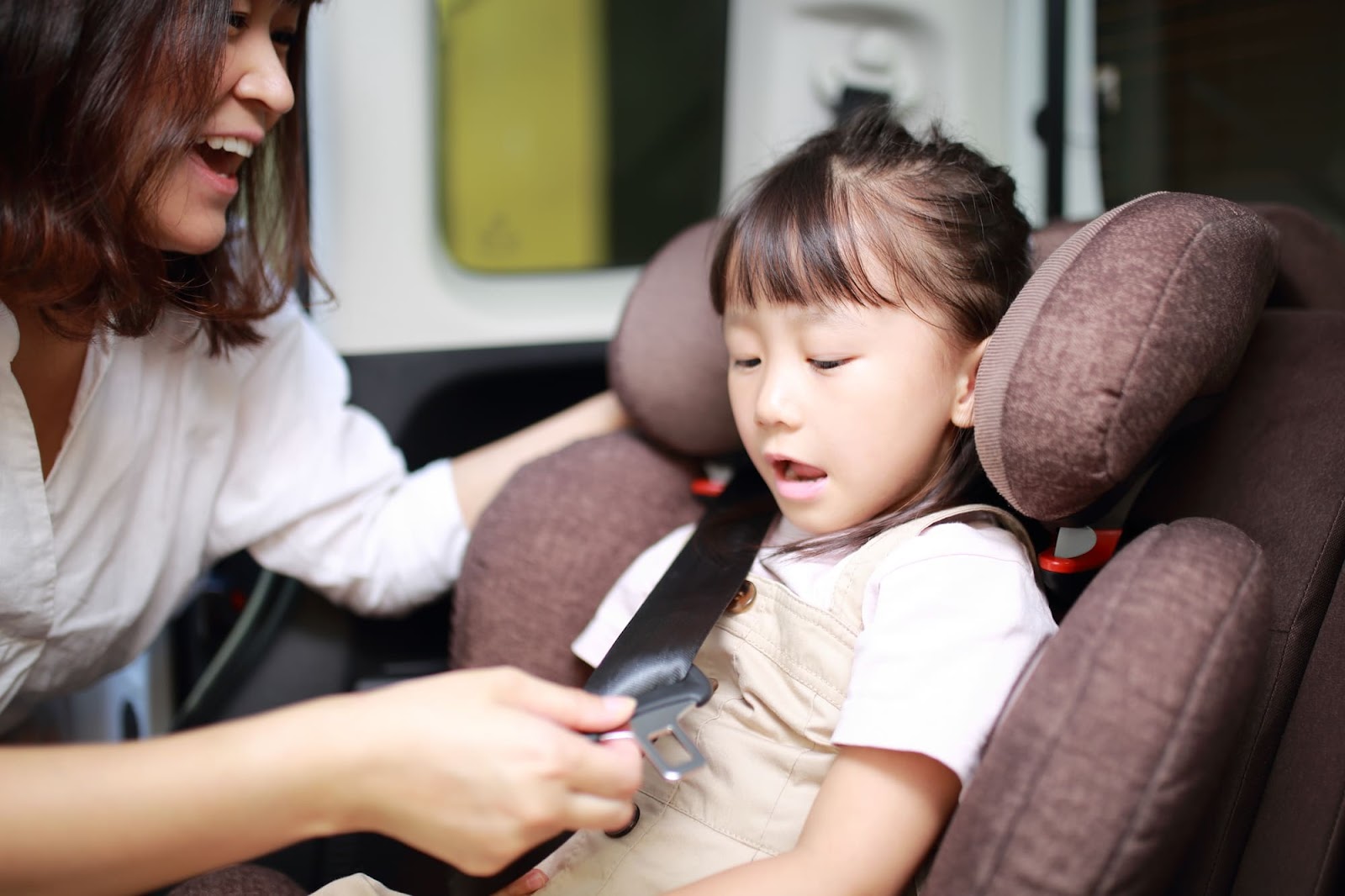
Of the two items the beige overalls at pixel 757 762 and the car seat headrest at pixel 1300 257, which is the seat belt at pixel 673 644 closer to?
the beige overalls at pixel 757 762

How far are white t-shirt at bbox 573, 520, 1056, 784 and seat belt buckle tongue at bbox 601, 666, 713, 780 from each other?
0.11 meters

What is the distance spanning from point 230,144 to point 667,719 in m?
0.64

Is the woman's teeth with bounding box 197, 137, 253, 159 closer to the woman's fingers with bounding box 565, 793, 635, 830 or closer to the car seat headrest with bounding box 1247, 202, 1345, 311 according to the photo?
the woman's fingers with bounding box 565, 793, 635, 830

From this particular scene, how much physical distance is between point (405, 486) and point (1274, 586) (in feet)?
2.95

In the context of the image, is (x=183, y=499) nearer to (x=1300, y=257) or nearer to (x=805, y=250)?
(x=805, y=250)

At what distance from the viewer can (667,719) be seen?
0.74m

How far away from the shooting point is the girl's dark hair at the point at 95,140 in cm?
78

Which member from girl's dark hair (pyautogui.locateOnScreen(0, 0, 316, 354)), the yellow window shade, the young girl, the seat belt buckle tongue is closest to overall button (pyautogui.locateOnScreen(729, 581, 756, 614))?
the young girl

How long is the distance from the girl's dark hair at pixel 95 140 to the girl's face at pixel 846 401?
0.50 meters

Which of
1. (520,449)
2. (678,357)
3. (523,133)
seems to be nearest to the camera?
(678,357)

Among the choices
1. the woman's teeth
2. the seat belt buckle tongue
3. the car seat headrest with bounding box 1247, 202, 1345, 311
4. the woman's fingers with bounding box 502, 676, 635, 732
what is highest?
the woman's teeth

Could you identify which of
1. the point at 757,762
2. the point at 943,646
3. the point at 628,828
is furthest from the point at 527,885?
the point at 943,646

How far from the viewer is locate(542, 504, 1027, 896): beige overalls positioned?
2.71 feet

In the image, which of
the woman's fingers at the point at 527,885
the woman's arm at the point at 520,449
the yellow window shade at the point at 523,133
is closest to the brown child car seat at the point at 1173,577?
the woman's fingers at the point at 527,885
